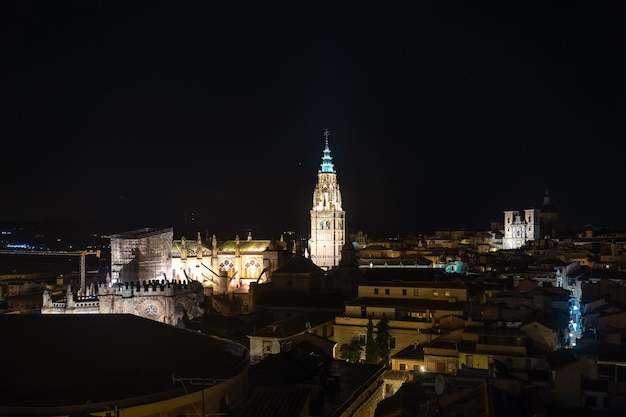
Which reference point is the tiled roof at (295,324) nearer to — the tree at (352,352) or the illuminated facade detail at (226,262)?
the tree at (352,352)

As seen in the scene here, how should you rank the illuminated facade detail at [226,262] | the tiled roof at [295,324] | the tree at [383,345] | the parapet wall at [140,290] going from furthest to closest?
the illuminated facade detail at [226,262] → the parapet wall at [140,290] → the tiled roof at [295,324] → the tree at [383,345]

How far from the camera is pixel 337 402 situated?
1917 cm

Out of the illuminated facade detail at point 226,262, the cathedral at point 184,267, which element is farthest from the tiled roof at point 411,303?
the illuminated facade detail at point 226,262

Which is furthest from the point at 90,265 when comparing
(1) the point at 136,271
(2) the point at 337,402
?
(2) the point at 337,402

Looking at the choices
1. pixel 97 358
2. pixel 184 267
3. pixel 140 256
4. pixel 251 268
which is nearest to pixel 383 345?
pixel 97 358

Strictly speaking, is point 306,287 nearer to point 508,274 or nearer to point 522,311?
point 508,274

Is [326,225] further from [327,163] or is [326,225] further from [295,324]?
[295,324]

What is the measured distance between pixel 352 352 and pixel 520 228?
8244 centimetres

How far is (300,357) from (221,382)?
7.88 meters

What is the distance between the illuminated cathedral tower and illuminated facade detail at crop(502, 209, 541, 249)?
3791 cm

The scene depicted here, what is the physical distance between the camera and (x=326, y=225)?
8650cm

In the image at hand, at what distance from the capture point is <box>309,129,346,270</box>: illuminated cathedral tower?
282 ft

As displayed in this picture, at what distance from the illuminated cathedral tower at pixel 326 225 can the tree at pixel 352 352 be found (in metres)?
50.5

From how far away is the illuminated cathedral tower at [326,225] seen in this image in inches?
3388
